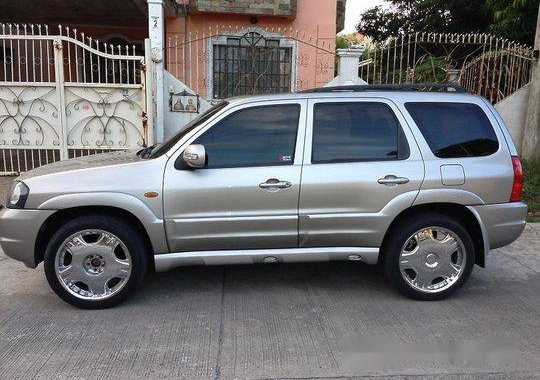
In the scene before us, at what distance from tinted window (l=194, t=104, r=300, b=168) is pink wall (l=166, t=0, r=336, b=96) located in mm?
7746

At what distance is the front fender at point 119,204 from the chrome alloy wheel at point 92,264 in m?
0.24

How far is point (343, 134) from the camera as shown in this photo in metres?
4.34

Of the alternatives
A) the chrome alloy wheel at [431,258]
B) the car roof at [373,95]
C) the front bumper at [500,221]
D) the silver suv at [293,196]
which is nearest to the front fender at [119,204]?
the silver suv at [293,196]

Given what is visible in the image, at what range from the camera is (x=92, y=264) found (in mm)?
4137

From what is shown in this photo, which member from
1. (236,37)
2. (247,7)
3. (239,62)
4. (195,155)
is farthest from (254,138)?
(247,7)

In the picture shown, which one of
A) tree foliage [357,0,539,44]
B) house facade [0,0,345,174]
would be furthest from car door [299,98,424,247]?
tree foliage [357,0,539,44]

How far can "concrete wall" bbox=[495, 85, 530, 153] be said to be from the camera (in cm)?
1019

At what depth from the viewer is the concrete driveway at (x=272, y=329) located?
3.35 meters

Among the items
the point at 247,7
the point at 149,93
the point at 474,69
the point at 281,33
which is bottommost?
the point at 149,93

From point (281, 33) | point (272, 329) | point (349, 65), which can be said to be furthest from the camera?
point (281, 33)

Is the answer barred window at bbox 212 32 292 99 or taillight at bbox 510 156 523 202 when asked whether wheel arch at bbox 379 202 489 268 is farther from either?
barred window at bbox 212 32 292 99

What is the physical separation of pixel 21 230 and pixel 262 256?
199cm

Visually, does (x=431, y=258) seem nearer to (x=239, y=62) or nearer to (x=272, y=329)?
(x=272, y=329)

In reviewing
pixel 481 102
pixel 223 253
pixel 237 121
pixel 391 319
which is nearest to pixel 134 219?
pixel 223 253
